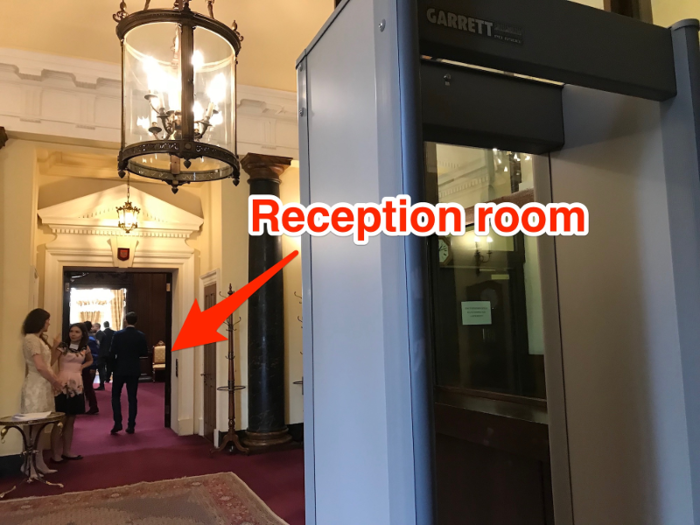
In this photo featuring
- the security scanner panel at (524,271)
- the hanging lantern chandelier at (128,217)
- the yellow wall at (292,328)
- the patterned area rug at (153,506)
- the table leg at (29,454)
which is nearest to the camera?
the security scanner panel at (524,271)

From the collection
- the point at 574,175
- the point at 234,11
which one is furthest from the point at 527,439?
the point at 234,11

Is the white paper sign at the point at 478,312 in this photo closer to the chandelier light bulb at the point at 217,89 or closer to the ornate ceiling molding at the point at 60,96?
the chandelier light bulb at the point at 217,89

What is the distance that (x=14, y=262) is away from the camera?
5.42 meters

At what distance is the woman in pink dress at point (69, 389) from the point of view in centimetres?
568

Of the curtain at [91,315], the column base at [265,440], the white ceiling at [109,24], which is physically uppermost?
the white ceiling at [109,24]

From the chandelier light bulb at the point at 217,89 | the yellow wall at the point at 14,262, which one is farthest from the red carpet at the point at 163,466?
the chandelier light bulb at the point at 217,89

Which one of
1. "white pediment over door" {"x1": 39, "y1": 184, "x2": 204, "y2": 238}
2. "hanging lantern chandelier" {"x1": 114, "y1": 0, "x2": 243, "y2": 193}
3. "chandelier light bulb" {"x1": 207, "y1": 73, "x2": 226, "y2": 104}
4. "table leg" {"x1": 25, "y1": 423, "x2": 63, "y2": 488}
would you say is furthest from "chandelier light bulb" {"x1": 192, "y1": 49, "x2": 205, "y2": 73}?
"white pediment over door" {"x1": 39, "y1": 184, "x2": 204, "y2": 238}

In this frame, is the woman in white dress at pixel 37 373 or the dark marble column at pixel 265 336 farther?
the dark marble column at pixel 265 336

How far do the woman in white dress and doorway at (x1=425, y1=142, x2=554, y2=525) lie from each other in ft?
12.9

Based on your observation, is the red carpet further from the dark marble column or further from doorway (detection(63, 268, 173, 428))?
doorway (detection(63, 268, 173, 428))

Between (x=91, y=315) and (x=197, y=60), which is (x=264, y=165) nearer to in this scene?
(x=197, y=60)

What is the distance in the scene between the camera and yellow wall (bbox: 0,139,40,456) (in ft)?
17.5

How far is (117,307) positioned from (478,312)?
16362 mm

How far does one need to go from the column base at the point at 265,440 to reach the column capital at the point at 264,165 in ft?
9.36
